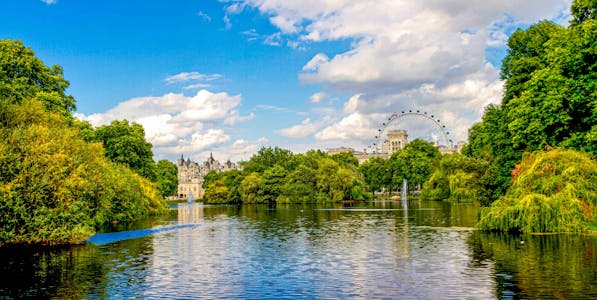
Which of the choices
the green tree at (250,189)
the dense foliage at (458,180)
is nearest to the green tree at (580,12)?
the dense foliage at (458,180)

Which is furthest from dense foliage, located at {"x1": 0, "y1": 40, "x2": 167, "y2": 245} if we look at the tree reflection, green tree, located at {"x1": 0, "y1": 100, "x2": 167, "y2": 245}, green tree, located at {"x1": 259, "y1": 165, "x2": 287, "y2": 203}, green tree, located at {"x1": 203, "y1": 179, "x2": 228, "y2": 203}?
green tree, located at {"x1": 203, "y1": 179, "x2": 228, "y2": 203}

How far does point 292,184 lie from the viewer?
124m

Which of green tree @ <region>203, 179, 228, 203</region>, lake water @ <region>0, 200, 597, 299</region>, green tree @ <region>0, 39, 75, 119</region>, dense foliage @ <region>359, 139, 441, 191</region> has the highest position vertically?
green tree @ <region>0, 39, 75, 119</region>

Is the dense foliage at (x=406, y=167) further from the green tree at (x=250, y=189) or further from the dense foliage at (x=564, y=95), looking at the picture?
the dense foliage at (x=564, y=95)

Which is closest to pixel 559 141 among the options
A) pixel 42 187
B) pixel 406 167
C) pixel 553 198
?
pixel 553 198

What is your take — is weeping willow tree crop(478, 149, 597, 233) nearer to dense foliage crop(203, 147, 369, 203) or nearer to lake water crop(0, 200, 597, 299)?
lake water crop(0, 200, 597, 299)

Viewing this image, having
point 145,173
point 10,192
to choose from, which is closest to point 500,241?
point 10,192

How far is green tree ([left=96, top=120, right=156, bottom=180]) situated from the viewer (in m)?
77.2

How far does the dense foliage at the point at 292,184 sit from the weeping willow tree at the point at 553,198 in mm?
83093

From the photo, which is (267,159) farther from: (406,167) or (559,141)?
(559,141)

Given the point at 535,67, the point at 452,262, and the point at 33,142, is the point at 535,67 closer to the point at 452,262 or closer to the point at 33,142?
the point at 452,262

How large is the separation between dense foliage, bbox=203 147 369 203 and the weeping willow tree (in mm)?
83093

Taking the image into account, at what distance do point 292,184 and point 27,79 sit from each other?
254 ft

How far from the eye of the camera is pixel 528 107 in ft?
132
